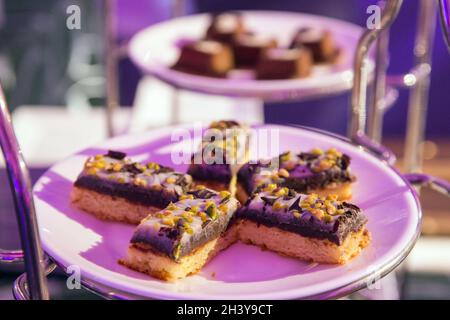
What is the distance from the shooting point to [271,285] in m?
0.73

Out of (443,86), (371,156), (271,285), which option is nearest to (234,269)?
(271,285)

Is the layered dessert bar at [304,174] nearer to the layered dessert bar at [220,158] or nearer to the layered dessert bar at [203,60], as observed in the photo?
the layered dessert bar at [220,158]

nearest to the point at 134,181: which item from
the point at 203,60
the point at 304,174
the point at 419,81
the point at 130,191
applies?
Answer: the point at 130,191

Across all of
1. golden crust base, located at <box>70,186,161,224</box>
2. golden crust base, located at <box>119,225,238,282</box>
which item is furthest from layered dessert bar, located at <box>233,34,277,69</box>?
golden crust base, located at <box>119,225,238,282</box>

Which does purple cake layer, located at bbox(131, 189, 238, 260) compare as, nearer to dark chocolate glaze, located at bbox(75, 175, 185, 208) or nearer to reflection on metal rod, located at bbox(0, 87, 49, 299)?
dark chocolate glaze, located at bbox(75, 175, 185, 208)

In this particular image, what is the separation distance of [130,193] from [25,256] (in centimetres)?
32

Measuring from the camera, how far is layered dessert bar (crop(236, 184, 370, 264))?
0.79m

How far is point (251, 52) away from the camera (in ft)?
5.43

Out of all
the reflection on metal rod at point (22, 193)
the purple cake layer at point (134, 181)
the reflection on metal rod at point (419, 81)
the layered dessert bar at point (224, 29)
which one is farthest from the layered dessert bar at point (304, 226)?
the layered dessert bar at point (224, 29)

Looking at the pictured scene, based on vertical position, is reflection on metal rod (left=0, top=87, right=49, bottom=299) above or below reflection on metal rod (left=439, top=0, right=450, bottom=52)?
below

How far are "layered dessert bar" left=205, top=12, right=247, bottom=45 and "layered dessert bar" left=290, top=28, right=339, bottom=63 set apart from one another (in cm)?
17

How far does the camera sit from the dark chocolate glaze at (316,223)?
0.80 m
